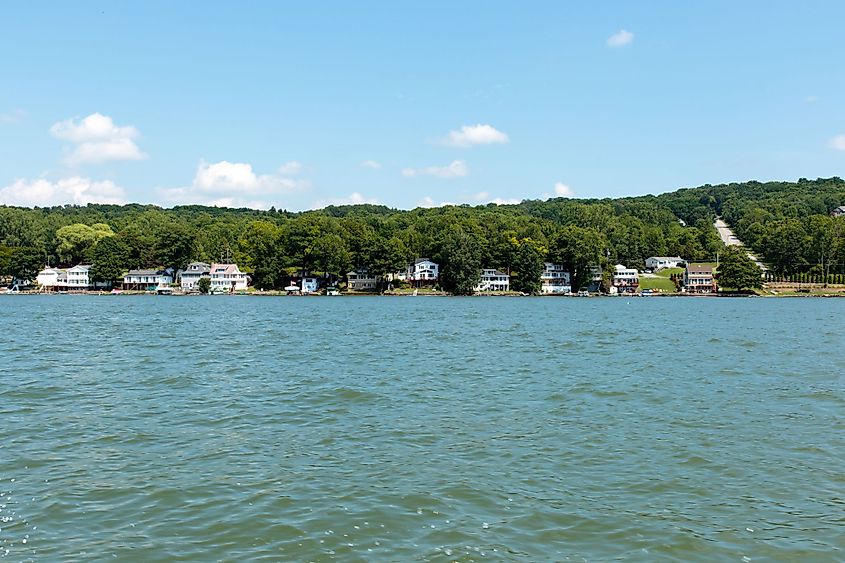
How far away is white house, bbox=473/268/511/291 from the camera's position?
13912 cm

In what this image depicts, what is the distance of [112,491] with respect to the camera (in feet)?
36.7

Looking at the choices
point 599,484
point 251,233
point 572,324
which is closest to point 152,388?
point 599,484

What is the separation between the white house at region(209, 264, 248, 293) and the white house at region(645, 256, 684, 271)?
293 feet

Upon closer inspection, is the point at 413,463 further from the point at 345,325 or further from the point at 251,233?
the point at 251,233

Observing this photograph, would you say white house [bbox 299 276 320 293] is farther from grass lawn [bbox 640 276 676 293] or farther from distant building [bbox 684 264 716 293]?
distant building [bbox 684 264 716 293]

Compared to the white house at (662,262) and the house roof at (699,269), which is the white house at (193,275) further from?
the white house at (662,262)

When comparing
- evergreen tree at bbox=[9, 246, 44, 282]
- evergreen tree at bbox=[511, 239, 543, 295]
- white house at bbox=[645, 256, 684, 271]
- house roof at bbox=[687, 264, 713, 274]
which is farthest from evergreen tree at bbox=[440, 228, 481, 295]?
evergreen tree at bbox=[9, 246, 44, 282]

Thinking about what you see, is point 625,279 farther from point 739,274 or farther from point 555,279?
point 739,274

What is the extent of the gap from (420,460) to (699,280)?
457 ft

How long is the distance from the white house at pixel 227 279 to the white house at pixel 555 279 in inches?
2267

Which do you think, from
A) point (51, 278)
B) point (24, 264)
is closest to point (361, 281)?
point (51, 278)

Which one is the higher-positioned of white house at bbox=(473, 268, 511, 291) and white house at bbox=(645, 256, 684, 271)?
white house at bbox=(645, 256, 684, 271)

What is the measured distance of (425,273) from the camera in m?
143

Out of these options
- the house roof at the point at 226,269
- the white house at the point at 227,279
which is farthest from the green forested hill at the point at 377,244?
the house roof at the point at 226,269
